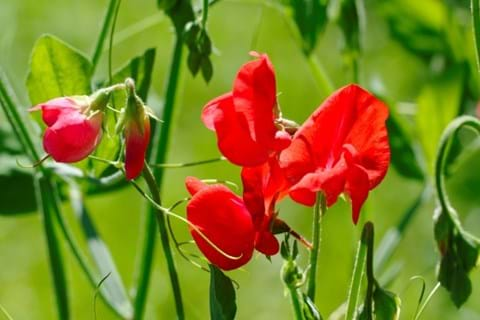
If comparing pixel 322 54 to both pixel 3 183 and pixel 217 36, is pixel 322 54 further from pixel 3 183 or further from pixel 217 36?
pixel 3 183

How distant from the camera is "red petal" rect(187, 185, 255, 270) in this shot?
111 cm

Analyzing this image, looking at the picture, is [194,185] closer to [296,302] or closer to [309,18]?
[296,302]

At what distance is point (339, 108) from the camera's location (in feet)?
3.67

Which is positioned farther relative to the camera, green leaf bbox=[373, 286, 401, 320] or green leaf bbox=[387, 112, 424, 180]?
green leaf bbox=[387, 112, 424, 180]

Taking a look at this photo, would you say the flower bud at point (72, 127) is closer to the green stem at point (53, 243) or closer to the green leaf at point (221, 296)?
the green leaf at point (221, 296)

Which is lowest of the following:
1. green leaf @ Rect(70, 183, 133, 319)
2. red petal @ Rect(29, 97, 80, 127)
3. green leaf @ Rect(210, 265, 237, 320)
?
green leaf @ Rect(70, 183, 133, 319)

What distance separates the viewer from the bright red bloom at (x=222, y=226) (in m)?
1.11

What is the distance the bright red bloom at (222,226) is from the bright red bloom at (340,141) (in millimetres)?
46

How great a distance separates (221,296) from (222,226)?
56mm

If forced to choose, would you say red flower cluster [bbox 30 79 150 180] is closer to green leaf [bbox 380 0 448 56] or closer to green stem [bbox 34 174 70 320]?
green stem [bbox 34 174 70 320]

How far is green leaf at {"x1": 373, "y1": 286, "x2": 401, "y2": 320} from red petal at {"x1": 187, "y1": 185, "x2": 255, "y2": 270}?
121 mm

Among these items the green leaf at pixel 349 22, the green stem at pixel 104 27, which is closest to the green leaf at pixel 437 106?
the green leaf at pixel 349 22

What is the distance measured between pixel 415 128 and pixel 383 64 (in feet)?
5.04

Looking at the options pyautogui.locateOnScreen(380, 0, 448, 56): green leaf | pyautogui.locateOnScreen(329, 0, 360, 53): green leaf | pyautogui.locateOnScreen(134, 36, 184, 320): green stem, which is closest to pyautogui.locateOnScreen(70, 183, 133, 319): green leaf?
pyautogui.locateOnScreen(134, 36, 184, 320): green stem
